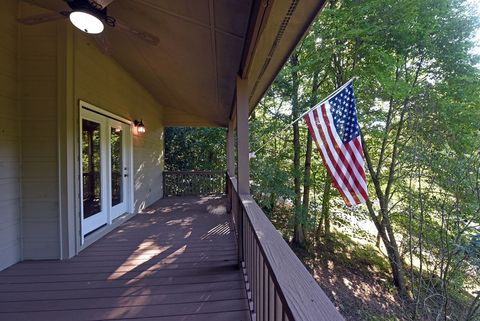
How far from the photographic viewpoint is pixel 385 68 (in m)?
6.52

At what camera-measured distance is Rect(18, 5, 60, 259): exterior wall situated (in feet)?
10.1

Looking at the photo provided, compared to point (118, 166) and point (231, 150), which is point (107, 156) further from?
point (231, 150)

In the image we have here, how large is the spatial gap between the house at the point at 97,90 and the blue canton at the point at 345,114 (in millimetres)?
824

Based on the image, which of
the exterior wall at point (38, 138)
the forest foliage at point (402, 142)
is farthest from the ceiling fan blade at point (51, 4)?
the forest foliage at point (402, 142)

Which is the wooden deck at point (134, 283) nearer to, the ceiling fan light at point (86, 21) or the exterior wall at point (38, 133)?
the exterior wall at point (38, 133)

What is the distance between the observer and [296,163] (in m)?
8.89

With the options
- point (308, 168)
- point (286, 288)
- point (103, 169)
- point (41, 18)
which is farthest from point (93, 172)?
point (308, 168)

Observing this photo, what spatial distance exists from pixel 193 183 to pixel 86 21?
23.8 feet

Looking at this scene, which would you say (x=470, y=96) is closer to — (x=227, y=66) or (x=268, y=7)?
(x=227, y=66)

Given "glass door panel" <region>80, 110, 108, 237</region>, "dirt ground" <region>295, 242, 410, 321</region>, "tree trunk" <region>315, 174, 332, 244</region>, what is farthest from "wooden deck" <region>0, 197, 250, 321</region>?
"tree trunk" <region>315, 174, 332, 244</region>

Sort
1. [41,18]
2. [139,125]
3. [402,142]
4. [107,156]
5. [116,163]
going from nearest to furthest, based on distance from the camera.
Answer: [41,18] → [107,156] → [116,163] → [139,125] → [402,142]

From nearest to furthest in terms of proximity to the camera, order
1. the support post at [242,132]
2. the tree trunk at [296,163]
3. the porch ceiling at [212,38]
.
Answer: the porch ceiling at [212,38]
the support post at [242,132]
the tree trunk at [296,163]

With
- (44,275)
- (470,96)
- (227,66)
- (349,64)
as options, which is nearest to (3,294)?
(44,275)

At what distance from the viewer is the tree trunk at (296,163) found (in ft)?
26.9
